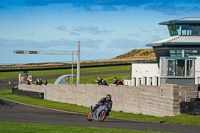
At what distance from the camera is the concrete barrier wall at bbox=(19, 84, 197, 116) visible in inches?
1064

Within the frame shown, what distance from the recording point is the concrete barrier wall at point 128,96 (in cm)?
2703

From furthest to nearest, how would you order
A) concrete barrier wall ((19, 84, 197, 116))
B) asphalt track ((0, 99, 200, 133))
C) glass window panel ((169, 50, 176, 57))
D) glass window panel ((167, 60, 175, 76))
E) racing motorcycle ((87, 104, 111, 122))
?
glass window panel ((169, 50, 176, 57))
glass window panel ((167, 60, 175, 76))
concrete barrier wall ((19, 84, 197, 116))
racing motorcycle ((87, 104, 111, 122))
asphalt track ((0, 99, 200, 133))

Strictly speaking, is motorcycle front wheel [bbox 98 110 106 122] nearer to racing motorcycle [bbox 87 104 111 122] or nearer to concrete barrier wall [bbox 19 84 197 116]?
racing motorcycle [bbox 87 104 111 122]

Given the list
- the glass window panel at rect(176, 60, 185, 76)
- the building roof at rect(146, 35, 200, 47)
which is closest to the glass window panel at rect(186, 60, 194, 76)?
the glass window panel at rect(176, 60, 185, 76)

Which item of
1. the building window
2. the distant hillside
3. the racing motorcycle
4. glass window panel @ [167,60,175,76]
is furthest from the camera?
the distant hillside

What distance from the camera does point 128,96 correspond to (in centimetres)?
3288

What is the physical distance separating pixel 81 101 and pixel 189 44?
56.5 feet

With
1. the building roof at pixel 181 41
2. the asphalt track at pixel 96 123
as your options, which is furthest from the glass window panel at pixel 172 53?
the asphalt track at pixel 96 123

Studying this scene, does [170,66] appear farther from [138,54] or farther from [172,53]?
[138,54]

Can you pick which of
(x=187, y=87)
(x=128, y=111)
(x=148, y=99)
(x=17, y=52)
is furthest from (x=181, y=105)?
(x=17, y=52)

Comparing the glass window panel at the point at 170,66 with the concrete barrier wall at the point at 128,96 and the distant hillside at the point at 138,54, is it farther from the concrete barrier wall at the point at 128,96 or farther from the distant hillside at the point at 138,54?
the distant hillside at the point at 138,54

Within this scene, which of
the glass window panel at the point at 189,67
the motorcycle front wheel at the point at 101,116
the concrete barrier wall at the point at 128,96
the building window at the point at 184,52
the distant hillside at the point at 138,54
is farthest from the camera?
the distant hillside at the point at 138,54

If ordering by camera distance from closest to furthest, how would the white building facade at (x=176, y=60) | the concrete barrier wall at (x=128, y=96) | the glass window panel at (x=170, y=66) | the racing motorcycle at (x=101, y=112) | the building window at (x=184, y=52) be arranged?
the racing motorcycle at (x=101, y=112) < the concrete barrier wall at (x=128, y=96) < the white building facade at (x=176, y=60) < the glass window panel at (x=170, y=66) < the building window at (x=184, y=52)

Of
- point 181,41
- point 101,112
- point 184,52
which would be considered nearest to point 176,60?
point 184,52
